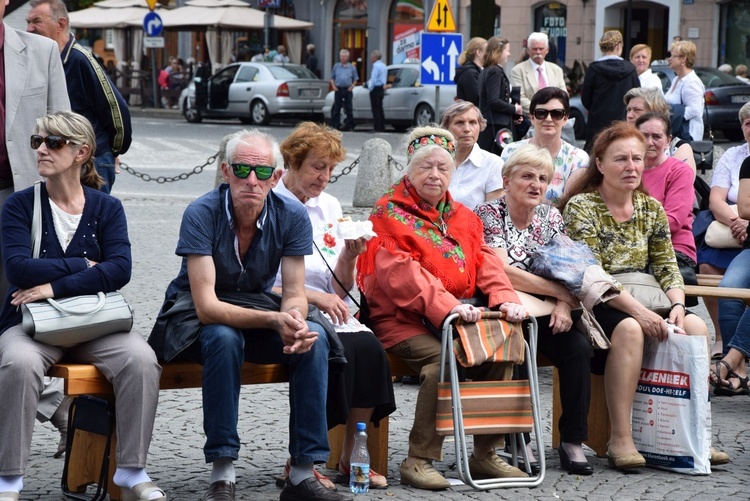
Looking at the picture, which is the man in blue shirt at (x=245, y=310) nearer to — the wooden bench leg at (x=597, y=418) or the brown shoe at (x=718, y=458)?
the wooden bench leg at (x=597, y=418)

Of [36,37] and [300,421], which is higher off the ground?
[36,37]

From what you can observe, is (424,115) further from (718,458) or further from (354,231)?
(354,231)

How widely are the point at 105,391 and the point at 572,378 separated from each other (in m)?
2.10

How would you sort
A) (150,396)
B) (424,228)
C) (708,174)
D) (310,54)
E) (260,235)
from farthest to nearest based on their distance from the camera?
(310,54)
(708,174)
(424,228)
(260,235)
(150,396)

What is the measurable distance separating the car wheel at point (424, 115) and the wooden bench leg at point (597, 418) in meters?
21.6

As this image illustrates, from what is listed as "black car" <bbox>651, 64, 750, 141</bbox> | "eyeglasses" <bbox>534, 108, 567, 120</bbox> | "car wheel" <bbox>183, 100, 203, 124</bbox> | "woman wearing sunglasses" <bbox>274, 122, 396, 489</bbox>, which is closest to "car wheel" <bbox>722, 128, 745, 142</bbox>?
"black car" <bbox>651, 64, 750, 141</bbox>

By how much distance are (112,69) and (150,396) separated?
40224 mm

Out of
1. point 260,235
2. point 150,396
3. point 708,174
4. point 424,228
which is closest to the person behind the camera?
point 150,396

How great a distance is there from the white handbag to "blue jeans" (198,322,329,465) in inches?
13.9

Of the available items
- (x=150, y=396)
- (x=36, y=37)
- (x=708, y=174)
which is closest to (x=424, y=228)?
(x=150, y=396)

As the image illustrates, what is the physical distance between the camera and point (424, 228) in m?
5.98

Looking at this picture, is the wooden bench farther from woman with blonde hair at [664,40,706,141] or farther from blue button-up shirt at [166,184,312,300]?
woman with blonde hair at [664,40,706,141]

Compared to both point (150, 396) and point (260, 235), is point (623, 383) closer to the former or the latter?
point (260, 235)

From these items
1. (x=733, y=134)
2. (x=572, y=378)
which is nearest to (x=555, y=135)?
(x=572, y=378)
